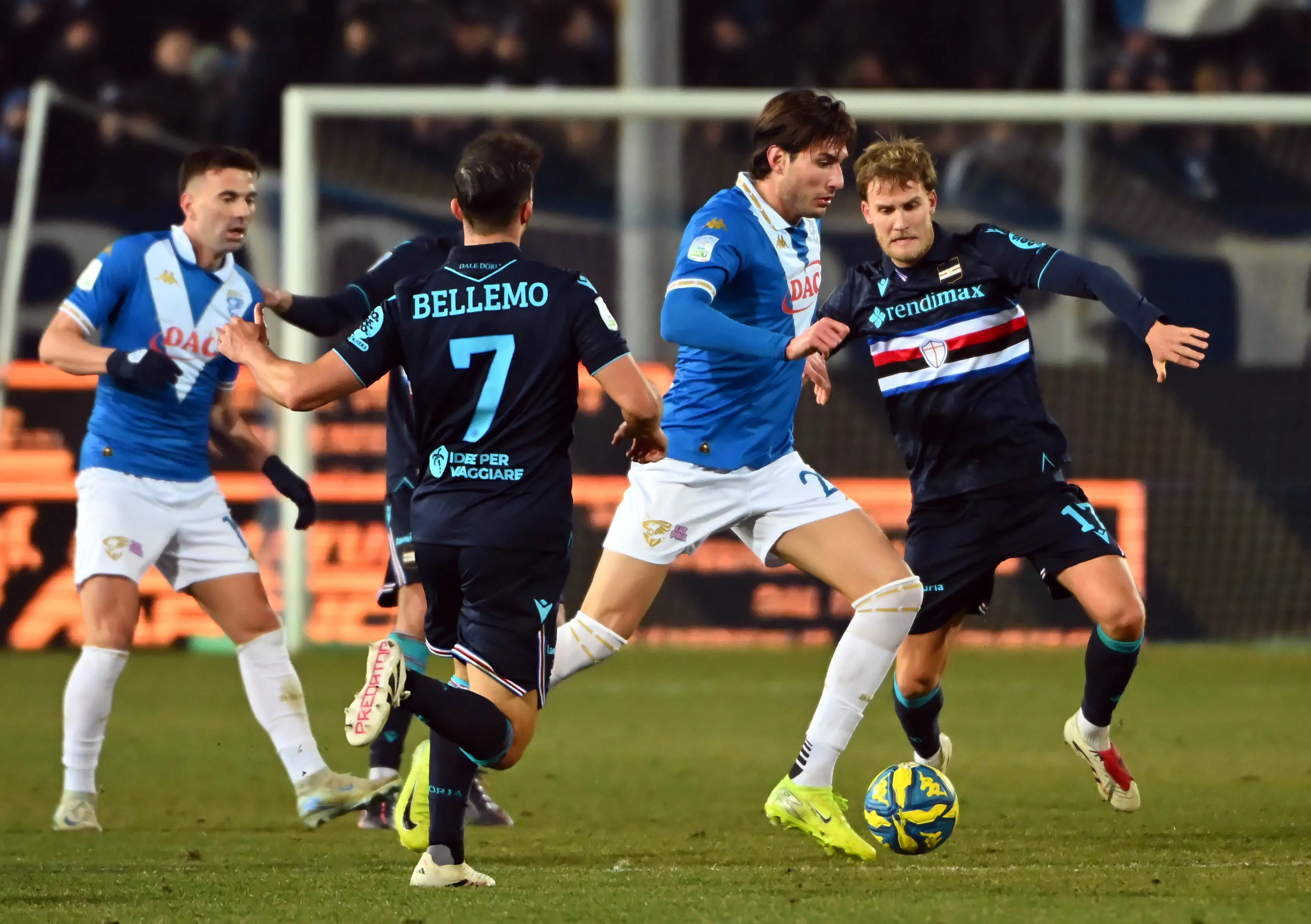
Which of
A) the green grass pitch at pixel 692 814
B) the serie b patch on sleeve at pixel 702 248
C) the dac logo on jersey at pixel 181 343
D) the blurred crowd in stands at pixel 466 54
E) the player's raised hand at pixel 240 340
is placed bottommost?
the green grass pitch at pixel 692 814

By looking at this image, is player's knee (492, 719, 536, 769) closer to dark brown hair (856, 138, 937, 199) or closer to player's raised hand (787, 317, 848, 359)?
player's raised hand (787, 317, 848, 359)

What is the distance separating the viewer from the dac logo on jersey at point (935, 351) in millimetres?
6449

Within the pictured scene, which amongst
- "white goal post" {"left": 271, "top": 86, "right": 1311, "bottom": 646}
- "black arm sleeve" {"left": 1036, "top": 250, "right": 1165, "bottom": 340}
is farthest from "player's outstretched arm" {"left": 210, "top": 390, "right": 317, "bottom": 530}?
"white goal post" {"left": 271, "top": 86, "right": 1311, "bottom": 646}

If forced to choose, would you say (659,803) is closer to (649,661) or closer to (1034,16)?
(649,661)

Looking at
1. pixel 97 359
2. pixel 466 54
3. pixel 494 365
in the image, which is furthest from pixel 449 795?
pixel 466 54

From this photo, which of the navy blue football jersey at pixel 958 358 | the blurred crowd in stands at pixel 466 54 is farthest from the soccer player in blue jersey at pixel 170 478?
the blurred crowd in stands at pixel 466 54

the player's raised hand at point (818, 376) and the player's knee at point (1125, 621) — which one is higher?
the player's raised hand at point (818, 376)

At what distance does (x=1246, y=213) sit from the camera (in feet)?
44.3

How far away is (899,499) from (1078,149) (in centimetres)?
286

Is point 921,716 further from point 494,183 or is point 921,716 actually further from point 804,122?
point 494,183

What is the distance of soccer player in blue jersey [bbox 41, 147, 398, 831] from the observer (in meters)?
6.88

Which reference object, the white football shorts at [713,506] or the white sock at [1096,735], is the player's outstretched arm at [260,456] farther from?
the white sock at [1096,735]

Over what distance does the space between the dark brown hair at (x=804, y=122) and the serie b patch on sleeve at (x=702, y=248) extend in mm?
382

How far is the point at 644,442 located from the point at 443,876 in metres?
1.22
